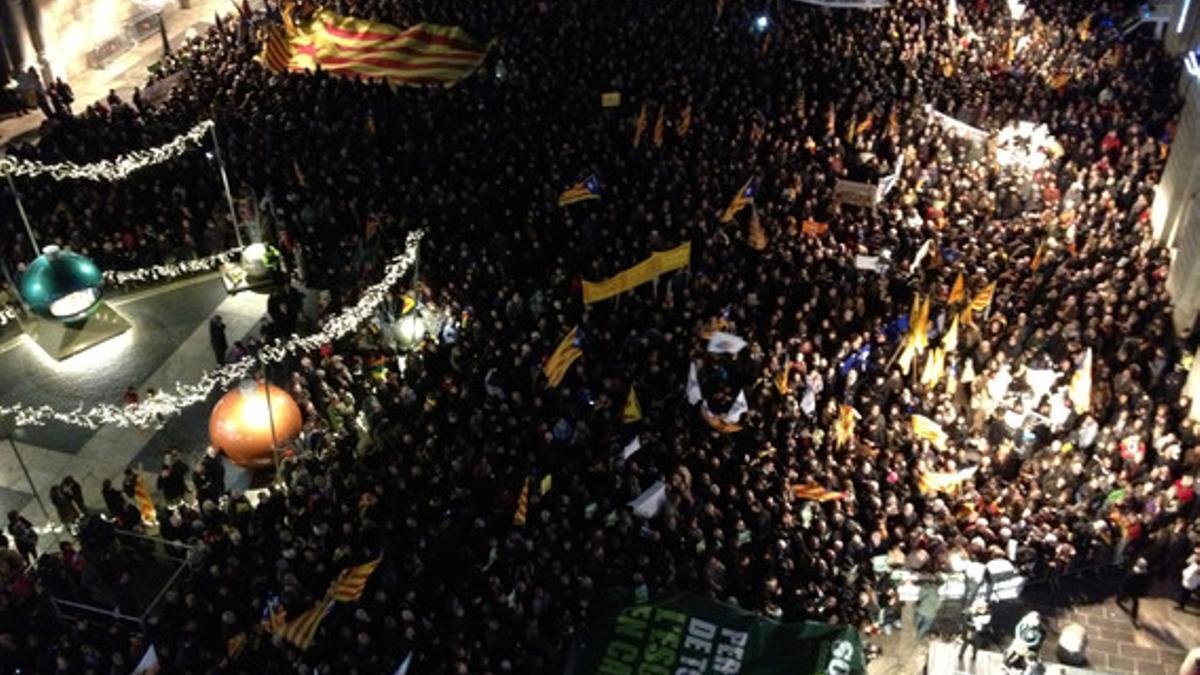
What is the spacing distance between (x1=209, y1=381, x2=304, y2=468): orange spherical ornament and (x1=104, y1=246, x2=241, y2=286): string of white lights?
611 centimetres

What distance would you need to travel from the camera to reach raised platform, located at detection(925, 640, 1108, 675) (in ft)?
53.1

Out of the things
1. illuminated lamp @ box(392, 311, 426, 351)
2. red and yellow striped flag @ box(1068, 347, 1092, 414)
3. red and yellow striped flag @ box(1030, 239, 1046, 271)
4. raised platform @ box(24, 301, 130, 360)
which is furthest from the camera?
red and yellow striped flag @ box(1030, 239, 1046, 271)

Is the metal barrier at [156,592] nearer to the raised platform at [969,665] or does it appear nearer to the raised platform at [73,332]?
the raised platform at [73,332]

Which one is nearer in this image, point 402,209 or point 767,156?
point 402,209

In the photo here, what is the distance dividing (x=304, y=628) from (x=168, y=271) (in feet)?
36.3

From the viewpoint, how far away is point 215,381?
20.5 metres

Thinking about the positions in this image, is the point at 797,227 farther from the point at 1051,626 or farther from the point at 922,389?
the point at 1051,626

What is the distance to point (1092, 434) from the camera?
19141mm

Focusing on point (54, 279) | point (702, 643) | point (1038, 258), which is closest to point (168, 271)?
point (54, 279)

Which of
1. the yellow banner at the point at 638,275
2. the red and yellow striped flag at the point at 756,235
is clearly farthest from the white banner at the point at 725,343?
the red and yellow striped flag at the point at 756,235

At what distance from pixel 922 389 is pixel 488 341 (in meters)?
7.92

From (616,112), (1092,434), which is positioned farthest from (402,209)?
(1092,434)

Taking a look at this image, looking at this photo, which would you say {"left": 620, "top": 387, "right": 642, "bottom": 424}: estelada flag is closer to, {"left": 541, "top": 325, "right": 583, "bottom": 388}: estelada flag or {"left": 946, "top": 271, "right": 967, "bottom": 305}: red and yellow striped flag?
{"left": 541, "top": 325, "right": 583, "bottom": 388}: estelada flag

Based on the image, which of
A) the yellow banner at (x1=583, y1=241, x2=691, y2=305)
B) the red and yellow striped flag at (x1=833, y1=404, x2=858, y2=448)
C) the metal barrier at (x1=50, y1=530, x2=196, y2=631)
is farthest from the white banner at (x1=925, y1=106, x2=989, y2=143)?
the metal barrier at (x1=50, y1=530, x2=196, y2=631)
